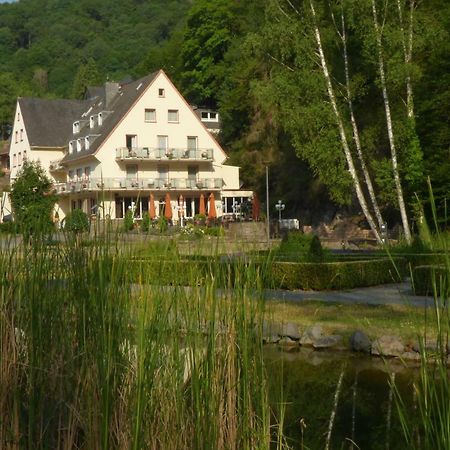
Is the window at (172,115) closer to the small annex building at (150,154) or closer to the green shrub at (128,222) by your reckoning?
the small annex building at (150,154)

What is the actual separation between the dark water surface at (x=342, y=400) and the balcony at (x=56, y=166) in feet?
143

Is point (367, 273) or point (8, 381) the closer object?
point (8, 381)

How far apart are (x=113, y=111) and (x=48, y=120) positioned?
8.43 meters

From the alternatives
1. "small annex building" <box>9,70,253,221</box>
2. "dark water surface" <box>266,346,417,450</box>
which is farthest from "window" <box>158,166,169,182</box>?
"dark water surface" <box>266,346,417,450</box>

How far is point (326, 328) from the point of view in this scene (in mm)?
11039

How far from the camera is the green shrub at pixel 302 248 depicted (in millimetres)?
16344

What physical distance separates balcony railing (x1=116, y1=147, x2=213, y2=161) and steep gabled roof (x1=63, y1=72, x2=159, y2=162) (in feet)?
5.17

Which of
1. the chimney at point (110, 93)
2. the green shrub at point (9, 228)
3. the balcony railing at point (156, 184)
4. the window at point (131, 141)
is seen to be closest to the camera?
the green shrub at point (9, 228)

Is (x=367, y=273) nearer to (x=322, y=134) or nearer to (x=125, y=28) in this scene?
(x=322, y=134)

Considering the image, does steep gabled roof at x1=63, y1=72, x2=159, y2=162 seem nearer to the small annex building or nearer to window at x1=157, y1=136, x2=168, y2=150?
the small annex building

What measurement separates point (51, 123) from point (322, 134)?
34.2 meters

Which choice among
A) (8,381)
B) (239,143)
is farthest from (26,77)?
(8,381)

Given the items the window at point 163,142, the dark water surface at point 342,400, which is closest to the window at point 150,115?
the window at point 163,142

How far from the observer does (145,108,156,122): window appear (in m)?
47.4
